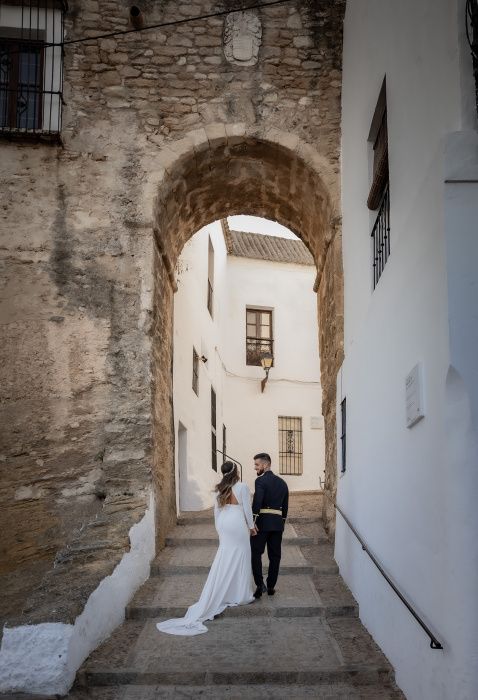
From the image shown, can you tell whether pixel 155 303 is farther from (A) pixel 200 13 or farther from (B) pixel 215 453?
(B) pixel 215 453

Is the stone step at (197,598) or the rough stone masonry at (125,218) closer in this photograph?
the stone step at (197,598)

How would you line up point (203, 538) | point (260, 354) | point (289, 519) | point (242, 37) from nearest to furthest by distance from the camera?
point (203, 538) → point (242, 37) → point (289, 519) → point (260, 354)

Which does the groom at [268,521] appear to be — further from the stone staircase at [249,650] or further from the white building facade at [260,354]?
the white building facade at [260,354]

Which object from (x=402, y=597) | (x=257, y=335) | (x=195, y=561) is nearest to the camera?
(x=402, y=597)

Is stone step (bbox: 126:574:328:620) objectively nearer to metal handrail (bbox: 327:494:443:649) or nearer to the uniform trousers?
the uniform trousers

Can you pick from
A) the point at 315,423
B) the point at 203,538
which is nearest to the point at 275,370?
the point at 315,423

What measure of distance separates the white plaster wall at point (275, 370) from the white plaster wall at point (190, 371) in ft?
7.26

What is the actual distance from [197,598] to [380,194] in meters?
3.64

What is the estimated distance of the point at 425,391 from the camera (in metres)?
4.40

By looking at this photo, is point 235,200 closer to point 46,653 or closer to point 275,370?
point 46,653

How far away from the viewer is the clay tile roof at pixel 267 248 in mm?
20000

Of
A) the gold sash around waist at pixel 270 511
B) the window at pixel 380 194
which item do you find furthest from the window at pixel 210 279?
the window at pixel 380 194

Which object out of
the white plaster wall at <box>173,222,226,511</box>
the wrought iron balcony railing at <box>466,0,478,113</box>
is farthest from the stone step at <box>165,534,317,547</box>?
the wrought iron balcony railing at <box>466,0,478,113</box>

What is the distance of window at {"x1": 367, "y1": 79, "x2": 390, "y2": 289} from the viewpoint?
6176 mm
